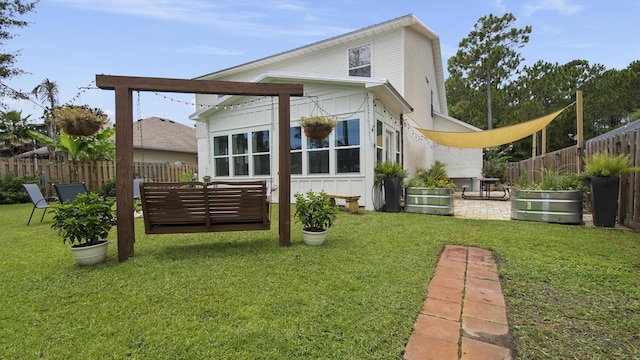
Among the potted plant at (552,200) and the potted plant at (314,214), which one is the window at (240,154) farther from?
the potted plant at (552,200)

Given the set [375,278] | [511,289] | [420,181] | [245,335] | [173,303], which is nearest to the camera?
[245,335]

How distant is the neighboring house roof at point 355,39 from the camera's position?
10000 millimetres

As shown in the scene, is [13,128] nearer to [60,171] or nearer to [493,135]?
[60,171]

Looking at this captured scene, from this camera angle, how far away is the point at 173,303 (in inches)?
93.0

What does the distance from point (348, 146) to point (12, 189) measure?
1195cm

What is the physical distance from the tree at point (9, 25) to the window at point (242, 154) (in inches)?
431

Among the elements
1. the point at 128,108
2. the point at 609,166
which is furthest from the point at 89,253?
the point at 609,166

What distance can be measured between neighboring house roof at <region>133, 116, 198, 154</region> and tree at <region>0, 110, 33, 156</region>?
5.59 metres

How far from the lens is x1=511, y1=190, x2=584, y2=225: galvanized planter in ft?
17.8

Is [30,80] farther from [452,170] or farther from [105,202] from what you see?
[452,170]

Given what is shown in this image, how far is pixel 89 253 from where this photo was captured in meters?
3.32

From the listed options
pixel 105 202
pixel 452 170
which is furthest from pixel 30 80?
pixel 452 170

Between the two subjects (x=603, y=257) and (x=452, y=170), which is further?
(x=452, y=170)

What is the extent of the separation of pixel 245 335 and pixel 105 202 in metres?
2.78
